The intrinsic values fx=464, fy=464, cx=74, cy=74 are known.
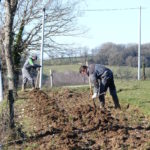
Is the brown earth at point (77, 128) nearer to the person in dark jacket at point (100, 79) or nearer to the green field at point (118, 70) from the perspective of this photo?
the person in dark jacket at point (100, 79)

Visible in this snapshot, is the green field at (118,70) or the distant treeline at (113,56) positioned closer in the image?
the distant treeline at (113,56)

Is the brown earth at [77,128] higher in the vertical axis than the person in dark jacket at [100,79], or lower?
lower

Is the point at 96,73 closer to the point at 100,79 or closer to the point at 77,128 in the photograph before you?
the point at 100,79

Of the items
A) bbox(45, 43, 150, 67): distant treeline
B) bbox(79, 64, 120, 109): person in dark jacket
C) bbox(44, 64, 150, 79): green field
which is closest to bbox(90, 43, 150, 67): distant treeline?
bbox(45, 43, 150, 67): distant treeline

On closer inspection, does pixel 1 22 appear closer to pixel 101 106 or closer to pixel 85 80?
pixel 85 80

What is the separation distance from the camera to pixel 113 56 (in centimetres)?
3834

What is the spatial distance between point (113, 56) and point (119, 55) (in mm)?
1283

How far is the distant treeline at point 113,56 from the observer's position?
110 feet

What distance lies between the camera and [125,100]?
49.0ft

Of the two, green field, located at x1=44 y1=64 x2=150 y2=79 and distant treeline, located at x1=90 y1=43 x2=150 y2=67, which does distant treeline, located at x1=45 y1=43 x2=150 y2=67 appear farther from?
green field, located at x1=44 y1=64 x2=150 y2=79

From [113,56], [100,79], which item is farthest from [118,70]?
[100,79]

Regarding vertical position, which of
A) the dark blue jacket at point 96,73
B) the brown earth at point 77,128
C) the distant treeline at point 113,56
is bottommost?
the brown earth at point 77,128

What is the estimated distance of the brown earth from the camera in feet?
27.0

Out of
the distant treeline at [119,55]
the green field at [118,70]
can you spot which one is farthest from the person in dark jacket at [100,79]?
the distant treeline at [119,55]
